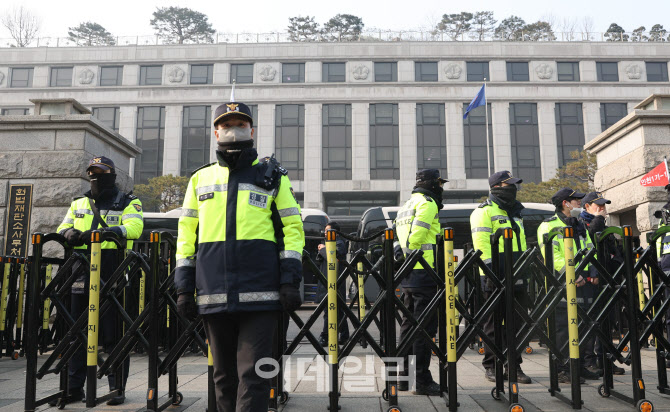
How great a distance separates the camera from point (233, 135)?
10.8ft

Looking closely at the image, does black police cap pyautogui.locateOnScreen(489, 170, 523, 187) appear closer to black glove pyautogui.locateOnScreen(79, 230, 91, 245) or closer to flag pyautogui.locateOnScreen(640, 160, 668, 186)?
black glove pyautogui.locateOnScreen(79, 230, 91, 245)

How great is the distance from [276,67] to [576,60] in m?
25.3

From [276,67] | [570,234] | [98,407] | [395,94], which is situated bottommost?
[98,407]

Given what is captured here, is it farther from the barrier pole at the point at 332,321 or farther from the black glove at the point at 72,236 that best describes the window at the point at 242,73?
the barrier pole at the point at 332,321

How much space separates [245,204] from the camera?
10.4 feet

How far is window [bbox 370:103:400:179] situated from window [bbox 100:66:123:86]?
22.0m

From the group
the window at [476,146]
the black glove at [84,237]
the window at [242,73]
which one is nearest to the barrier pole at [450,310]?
the black glove at [84,237]

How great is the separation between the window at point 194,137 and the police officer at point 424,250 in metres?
36.8

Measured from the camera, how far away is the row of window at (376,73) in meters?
40.8

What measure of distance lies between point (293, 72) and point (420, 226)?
1501 inches

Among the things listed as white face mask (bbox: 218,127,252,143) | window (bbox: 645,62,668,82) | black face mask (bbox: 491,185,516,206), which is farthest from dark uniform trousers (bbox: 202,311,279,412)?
window (bbox: 645,62,668,82)

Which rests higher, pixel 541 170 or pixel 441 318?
pixel 541 170

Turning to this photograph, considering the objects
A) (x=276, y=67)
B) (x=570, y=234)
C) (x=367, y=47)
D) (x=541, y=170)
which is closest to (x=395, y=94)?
(x=367, y=47)

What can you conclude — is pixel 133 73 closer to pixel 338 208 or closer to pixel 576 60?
pixel 338 208
